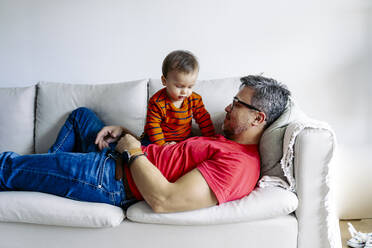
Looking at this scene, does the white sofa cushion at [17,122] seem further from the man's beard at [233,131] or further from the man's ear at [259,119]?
the man's ear at [259,119]

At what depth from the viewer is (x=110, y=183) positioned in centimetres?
161

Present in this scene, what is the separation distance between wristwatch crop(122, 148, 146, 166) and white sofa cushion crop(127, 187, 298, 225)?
0.80ft

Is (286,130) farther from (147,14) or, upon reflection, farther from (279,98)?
(147,14)

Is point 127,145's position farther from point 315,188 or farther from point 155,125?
point 315,188

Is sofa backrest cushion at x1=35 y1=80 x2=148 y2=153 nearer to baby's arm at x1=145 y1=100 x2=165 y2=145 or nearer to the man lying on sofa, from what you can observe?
baby's arm at x1=145 y1=100 x2=165 y2=145

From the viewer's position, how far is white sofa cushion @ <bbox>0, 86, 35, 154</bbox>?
2.39m

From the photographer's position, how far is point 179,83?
72.1 inches

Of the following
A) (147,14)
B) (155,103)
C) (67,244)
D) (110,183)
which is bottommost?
(67,244)

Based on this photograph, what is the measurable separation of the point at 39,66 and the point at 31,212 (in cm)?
161

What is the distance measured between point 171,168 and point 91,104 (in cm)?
106

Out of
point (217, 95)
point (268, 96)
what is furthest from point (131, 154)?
point (217, 95)

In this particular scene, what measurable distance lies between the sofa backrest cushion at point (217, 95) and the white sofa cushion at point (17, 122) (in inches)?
48.6

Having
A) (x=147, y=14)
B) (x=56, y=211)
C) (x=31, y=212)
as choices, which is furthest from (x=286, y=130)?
(x=147, y=14)

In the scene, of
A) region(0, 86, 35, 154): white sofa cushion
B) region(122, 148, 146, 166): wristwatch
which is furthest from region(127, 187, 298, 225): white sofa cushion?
region(0, 86, 35, 154): white sofa cushion
